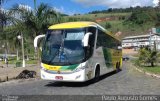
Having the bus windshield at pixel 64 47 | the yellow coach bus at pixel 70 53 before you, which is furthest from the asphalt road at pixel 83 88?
the bus windshield at pixel 64 47

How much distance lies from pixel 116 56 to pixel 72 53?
427 inches

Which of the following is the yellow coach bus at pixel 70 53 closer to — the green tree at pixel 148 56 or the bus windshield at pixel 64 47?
the bus windshield at pixel 64 47

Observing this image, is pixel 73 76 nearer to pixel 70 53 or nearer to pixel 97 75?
pixel 70 53

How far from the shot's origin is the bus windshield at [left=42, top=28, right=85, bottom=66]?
1759 centimetres

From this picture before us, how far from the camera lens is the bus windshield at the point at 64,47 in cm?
1759

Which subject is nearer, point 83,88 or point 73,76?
point 83,88

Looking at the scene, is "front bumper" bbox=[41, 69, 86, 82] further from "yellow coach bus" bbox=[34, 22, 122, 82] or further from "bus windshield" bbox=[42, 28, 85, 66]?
"bus windshield" bbox=[42, 28, 85, 66]

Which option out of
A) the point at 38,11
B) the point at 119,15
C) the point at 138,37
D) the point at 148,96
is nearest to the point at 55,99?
the point at 148,96

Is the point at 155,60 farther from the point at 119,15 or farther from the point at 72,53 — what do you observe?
the point at 119,15

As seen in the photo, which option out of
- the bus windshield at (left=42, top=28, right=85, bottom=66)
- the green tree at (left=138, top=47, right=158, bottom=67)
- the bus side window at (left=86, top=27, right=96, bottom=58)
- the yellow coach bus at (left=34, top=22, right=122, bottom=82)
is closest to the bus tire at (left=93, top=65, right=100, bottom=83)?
the yellow coach bus at (left=34, top=22, right=122, bottom=82)

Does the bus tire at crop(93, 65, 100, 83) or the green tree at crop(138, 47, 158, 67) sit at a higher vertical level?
the green tree at crop(138, 47, 158, 67)

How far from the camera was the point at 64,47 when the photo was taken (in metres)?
Result: 17.8

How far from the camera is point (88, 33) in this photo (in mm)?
17891

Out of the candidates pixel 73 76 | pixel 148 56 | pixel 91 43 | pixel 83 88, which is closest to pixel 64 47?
pixel 73 76
